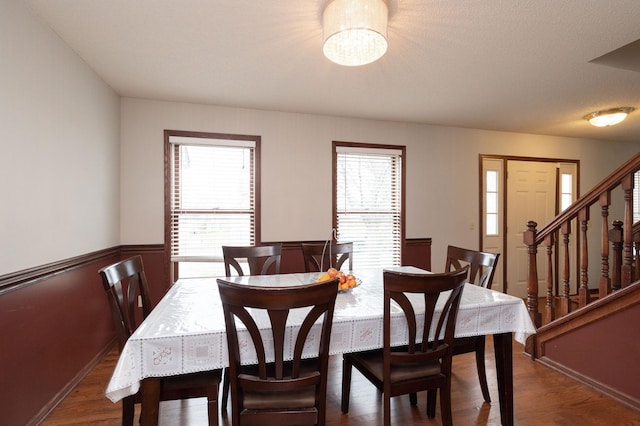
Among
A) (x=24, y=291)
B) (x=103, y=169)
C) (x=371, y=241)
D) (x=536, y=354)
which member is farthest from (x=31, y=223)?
(x=536, y=354)

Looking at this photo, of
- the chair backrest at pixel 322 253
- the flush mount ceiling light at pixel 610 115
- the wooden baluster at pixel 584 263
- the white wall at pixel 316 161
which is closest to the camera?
the wooden baluster at pixel 584 263

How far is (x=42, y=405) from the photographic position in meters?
2.00

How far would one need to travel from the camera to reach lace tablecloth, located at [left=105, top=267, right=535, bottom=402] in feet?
4.40

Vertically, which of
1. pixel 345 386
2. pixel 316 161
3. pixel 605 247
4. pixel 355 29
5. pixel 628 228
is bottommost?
pixel 345 386

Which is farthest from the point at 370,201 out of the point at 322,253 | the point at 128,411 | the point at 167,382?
the point at 128,411

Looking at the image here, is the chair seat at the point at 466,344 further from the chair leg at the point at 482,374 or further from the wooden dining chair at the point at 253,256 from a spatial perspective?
the wooden dining chair at the point at 253,256

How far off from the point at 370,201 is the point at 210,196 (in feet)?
6.42

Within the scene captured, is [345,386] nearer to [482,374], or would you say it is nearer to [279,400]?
[279,400]

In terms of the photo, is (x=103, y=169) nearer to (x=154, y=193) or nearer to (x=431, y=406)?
(x=154, y=193)

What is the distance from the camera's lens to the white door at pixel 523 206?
4.68m

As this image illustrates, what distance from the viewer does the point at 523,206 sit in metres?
4.73

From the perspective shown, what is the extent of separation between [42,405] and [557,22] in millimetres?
3989

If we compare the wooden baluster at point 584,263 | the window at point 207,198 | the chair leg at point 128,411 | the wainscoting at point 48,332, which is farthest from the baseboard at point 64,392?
the wooden baluster at point 584,263

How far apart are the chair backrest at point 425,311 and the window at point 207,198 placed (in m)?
2.42
